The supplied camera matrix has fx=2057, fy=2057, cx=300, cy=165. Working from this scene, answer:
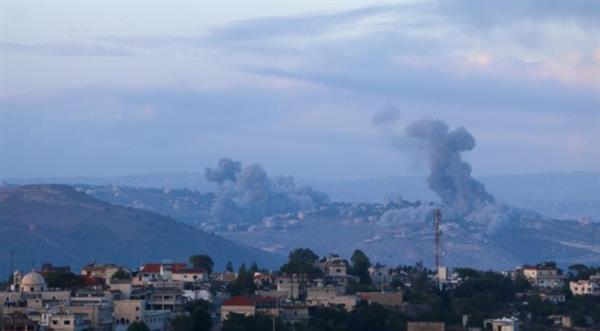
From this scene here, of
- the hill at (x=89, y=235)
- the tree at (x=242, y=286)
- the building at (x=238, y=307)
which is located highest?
the hill at (x=89, y=235)

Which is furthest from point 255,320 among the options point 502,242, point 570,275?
point 502,242

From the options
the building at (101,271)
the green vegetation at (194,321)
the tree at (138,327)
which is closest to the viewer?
the tree at (138,327)

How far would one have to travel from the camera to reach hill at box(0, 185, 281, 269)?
14675cm

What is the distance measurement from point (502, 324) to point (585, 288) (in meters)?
20.0

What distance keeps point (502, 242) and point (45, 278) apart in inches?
4166

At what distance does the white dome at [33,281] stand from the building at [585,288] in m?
24.9

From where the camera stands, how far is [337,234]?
185375 millimetres

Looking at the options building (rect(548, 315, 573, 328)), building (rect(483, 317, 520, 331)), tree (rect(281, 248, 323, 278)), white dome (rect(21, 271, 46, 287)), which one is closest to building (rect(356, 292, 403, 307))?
building (rect(483, 317, 520, 331))

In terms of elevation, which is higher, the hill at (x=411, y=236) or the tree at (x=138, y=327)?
the hill at (x=411, y=236)

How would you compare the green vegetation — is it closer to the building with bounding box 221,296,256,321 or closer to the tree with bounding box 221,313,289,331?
the tree with bounding box 221,313,289,331

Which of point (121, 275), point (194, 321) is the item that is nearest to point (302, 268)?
point (121, 275)

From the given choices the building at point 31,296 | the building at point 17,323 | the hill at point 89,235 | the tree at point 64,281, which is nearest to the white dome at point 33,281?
the building at point 31,296

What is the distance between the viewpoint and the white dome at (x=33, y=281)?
222 feet

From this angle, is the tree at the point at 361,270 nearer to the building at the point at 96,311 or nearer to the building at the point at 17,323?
the building at the point at 96,311
